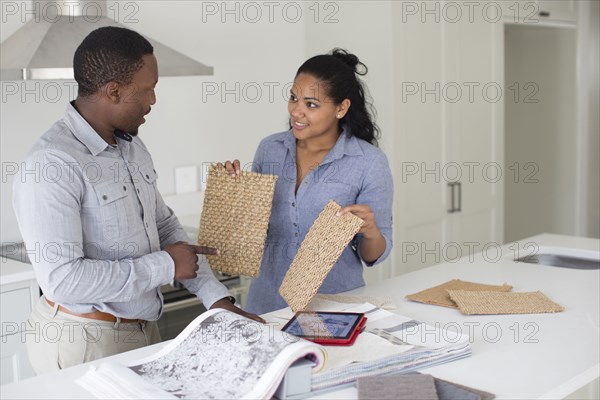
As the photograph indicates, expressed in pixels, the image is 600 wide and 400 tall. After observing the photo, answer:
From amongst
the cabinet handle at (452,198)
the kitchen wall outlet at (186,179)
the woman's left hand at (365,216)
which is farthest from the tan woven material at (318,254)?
the cabinet handle at (452,198)

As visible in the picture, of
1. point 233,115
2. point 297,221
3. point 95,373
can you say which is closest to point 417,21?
point 233,115

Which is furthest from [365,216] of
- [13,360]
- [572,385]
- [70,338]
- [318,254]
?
[13,360]

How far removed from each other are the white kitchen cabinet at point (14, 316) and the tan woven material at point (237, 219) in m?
0.73

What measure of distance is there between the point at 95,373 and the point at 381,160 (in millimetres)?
1097

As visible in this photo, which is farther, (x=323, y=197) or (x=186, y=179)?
(x=186, y=179)

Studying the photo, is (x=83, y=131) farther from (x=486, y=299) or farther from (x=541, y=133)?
(x=541, y=133)

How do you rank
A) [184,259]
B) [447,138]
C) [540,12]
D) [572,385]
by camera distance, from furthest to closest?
1. [540,12]
2. [447,138]
3. [184,259]
4. [572,385]

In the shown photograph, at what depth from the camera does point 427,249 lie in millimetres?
4109

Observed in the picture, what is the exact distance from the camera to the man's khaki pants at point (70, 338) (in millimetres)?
1845

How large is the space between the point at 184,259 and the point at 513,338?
30.5 inches

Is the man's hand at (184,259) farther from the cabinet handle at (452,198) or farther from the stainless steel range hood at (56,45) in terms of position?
the cabinet handle at (452,198)

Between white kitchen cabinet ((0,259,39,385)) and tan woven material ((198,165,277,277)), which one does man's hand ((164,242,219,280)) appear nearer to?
tan woven material ((198,165,277,277))

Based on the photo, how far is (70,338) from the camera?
6.05 ft

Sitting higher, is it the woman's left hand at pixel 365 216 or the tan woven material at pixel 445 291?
the woman's left hand at pixel 365 216
